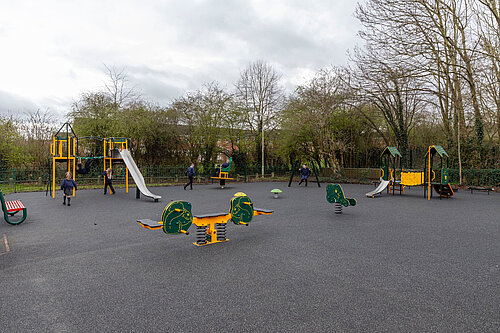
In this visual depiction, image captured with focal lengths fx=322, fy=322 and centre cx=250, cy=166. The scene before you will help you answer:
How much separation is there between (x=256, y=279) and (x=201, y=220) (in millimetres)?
2011

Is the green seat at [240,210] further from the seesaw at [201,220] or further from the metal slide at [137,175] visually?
the metal slide at [137,175]

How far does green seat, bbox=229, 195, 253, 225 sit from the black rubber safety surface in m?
0.38

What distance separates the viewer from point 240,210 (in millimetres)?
6488

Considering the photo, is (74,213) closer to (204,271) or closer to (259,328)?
(204,271)

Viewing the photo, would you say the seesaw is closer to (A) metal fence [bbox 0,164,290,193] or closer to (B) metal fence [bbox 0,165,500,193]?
(B) metal fence [bbox 0,165,500,193]

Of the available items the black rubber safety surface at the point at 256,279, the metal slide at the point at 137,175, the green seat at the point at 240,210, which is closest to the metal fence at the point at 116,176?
the metal slide at the point at 137,175

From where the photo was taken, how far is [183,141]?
993 inches

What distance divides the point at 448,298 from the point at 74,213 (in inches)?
386

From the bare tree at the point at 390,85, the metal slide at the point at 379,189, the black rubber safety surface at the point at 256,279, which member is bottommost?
the black rubber safety surface at the point at 256,279

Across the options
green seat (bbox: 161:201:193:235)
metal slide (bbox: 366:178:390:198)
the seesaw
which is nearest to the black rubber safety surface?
the seesaw

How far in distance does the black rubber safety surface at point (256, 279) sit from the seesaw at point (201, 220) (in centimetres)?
30

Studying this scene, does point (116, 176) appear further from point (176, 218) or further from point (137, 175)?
point (176, 218)

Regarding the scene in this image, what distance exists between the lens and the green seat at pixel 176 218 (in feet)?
17.5

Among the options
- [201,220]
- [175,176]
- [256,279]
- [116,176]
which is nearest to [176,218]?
[201,220]
